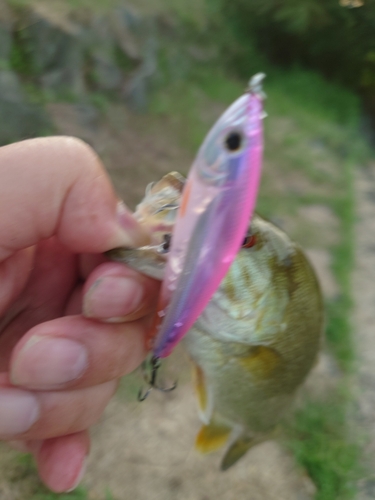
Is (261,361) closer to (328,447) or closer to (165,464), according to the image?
(165,464)

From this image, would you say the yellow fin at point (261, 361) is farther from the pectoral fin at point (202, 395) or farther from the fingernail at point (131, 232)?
the fingernail at point (131, 232)

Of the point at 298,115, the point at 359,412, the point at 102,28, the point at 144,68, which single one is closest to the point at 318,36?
the point at 298,115

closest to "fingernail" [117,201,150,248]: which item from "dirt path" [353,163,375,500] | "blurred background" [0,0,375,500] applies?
"blurred background" [0,0,375,500]

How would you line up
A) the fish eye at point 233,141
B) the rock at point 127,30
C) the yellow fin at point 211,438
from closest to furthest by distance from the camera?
the fish eye at point 233,141
the yellow fin at point 211,438
the rock at point 127,30

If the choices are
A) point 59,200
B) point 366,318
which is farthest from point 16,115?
point 366,318

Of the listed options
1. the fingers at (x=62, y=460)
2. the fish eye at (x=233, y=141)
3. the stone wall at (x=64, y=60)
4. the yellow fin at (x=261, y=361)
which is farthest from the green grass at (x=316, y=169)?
the fish eye at (x=233, y=141)

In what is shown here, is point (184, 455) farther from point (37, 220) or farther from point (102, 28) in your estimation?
point (102, 28)
